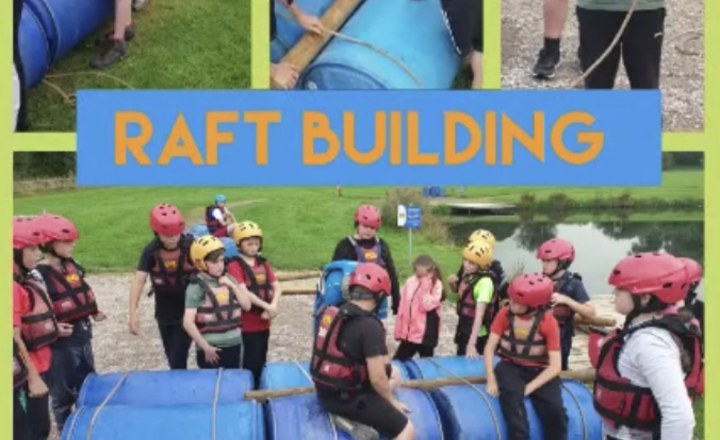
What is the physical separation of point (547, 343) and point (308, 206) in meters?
8.73

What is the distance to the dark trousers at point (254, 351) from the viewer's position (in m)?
5.04

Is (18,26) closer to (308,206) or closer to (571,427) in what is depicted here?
(571,427)

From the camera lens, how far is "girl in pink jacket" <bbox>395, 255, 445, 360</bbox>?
5.25 metres

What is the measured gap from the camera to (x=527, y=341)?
4094 mm

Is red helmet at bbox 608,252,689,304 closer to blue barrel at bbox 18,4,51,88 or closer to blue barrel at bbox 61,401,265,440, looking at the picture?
blue barrel at bbox 61,401,265,440

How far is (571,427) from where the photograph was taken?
4.14 metres

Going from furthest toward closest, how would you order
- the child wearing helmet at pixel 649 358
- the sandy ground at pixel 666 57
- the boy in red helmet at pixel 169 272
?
the sandy ground at pixel 666 57
the boy in red helmet at pixel 169 272
the child wearing helmet at pixel 649 358

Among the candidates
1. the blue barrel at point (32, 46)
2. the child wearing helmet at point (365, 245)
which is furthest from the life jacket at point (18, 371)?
the child wearing helmet at point (365, 245)

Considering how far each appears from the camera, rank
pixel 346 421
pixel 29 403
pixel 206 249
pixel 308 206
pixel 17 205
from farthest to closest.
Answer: pixel 308 206, pixel 17 205, pixel 206 249, pixel 29 403, pixel 346 421

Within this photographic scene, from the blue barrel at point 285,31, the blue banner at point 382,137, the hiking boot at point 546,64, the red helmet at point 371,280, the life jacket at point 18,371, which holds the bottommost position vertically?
the life jacket at point 18,371

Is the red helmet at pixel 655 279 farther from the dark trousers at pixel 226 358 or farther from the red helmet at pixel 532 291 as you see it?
the dark trousers at pixel 226 358

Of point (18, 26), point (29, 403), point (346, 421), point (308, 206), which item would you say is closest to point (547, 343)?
point (346, 421)

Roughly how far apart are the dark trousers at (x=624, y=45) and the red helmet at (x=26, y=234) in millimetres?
3328

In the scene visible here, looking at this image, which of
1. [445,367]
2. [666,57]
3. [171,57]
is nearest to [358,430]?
[445,367]
